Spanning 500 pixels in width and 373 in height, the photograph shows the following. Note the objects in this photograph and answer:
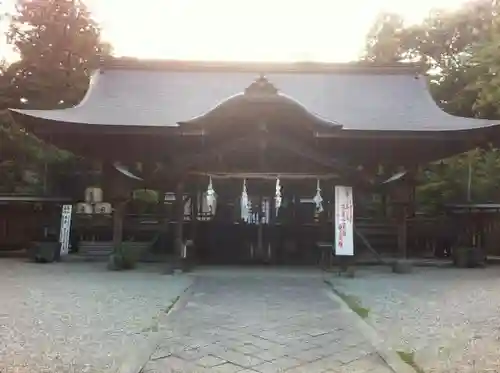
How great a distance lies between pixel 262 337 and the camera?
545cm

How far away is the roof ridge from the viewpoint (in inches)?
649

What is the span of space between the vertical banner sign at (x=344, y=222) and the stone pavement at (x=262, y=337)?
2508 mm

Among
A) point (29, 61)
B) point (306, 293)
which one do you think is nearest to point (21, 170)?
point (29, 61)

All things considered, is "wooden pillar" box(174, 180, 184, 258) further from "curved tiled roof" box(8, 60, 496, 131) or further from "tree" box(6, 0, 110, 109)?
"tree" box(6, 0, 110, 109)

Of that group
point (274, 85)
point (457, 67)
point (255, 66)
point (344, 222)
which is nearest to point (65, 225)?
point (274, 85)

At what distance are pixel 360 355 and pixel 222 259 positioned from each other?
27.3 ft

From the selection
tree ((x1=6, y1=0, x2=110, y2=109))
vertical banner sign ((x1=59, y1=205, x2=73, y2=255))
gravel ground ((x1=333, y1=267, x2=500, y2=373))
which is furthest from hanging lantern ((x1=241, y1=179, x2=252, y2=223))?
tree ((x1=6, y1=0, x2=110, y2=109))

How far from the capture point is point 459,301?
7648mm

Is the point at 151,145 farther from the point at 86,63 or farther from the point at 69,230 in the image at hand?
the point at 86,63

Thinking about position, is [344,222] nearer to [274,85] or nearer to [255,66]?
[274,85]

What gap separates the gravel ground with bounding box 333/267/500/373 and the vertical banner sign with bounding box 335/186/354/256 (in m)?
0.62

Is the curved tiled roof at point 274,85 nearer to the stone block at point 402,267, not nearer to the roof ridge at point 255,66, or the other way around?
the roof ridge at point 255,66

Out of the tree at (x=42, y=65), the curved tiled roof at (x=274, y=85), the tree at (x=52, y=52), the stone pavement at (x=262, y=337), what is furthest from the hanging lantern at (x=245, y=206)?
the tree at (x=52, y=52)

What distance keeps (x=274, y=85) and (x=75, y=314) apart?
912 centimetres
